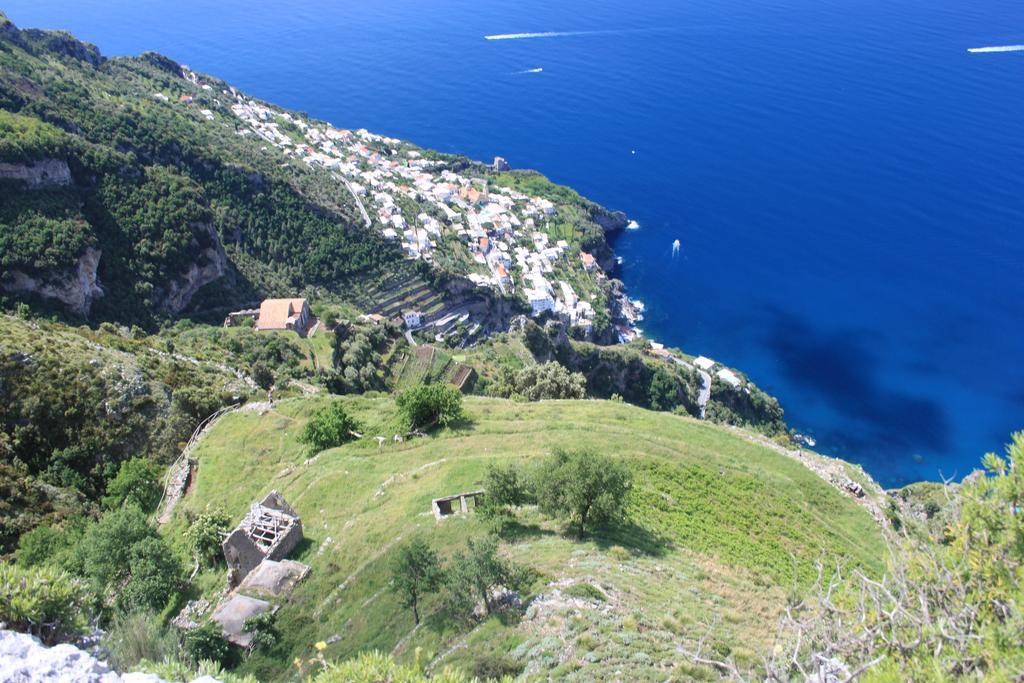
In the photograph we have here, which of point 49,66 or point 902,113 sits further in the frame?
point 902,113

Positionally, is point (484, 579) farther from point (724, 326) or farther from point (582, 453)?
point (724, 326)

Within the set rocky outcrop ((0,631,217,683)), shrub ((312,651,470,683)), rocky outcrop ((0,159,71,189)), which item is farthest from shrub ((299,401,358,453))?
rocky outcrop ((0,159,71,189))

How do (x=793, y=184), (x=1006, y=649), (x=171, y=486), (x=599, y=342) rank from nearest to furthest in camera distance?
(x=1006, y=649)
(x=171, y=486)
(x=599, y=342)
(x=793, y=184)

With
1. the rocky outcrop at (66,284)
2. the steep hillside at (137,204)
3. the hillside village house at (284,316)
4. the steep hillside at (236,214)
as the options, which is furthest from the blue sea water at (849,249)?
the rocky outcrop at (66,284)

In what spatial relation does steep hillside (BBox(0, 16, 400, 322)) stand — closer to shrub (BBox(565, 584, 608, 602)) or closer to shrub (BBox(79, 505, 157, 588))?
shrub (BBox(79, 505, 157, 588))

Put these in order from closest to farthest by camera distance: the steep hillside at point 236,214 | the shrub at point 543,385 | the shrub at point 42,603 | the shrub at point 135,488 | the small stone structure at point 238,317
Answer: the shrub at point 42,603, the shrub at point 135,488, the shrub at point 543,385, the steep hillside at point 236,214, the small stone structure at point 238,317

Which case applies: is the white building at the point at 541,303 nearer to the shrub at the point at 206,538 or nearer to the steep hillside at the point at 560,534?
the steep hillside at the point at 560,534

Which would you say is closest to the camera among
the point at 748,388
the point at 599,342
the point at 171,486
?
the point at 171,486

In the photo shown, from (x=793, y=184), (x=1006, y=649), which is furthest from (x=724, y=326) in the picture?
(x=1006, y=649)
